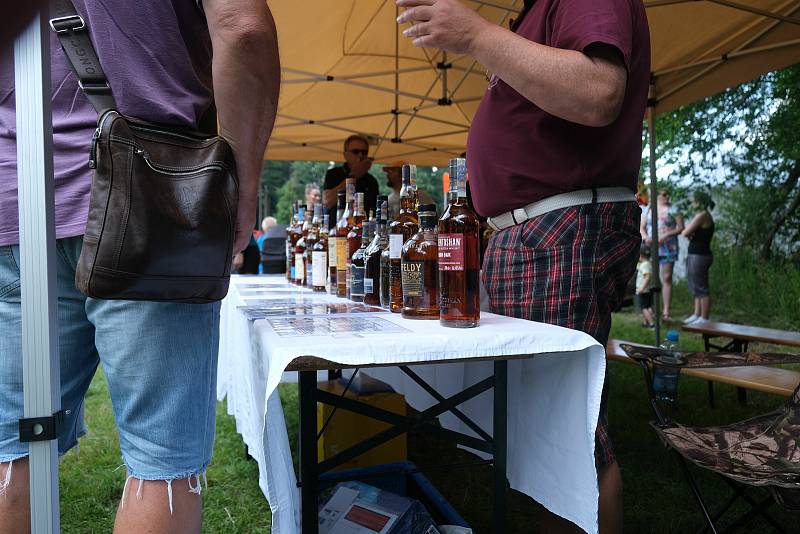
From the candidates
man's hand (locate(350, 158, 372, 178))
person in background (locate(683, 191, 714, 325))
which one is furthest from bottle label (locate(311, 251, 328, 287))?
person in background (locate(683, 191, 714, 325))

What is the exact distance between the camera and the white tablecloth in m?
1.06

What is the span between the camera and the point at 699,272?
24.3ft

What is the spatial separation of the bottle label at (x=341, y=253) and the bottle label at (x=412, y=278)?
73 cm

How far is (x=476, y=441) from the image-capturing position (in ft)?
4.82

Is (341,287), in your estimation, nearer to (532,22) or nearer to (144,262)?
(532,22)

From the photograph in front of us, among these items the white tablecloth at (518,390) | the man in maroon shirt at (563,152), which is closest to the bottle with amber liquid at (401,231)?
the white tablecloth at (518,390)

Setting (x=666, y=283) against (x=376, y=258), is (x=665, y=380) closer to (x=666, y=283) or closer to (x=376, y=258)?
(x=376, y=258)

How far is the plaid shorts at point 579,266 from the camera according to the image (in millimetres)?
1358

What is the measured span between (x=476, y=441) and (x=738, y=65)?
397cm

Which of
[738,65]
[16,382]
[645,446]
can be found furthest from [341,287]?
→ [738,65]

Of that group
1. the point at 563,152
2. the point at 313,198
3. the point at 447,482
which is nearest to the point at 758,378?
the point at 447,482

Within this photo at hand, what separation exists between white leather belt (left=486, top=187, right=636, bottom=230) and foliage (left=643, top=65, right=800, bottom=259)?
8695mm

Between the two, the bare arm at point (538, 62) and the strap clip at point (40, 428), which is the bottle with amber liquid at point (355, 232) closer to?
the bare arm at point (538, 62)

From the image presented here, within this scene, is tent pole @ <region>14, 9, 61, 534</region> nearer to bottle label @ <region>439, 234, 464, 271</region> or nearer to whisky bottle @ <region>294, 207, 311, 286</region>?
bottle label @ <region>439, 234, 464, 271</region>
